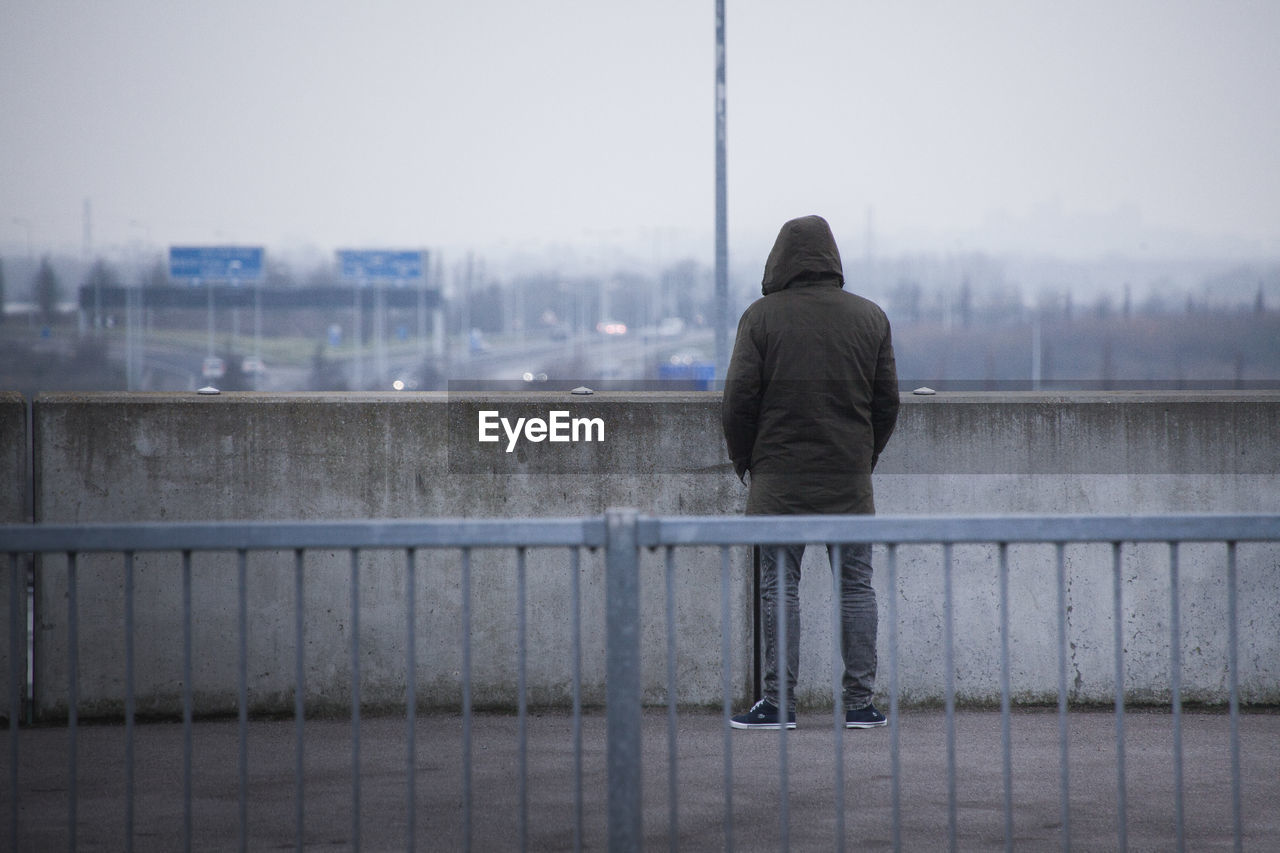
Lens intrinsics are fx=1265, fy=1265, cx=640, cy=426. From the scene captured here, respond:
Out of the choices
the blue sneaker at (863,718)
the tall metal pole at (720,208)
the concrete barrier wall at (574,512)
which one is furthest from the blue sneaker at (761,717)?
the tall metal pole at (720,208)

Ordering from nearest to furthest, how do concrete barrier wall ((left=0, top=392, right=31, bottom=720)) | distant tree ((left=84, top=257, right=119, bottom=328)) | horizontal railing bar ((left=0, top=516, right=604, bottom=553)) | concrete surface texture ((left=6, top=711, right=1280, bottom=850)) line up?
horizontal railing bar ((left=0, top=516, right=604, bottom=553)) < concrete surface texture ((left=6, top=711, right=1280, bottom=850)) < concrete barrier wall ((left=0, top=392, right=31, bottom=720)) < distant tree ((left=84, top=257, right=119, bottom=328))

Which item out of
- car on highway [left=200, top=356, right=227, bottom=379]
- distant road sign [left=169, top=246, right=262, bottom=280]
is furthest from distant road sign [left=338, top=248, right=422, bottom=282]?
car on highway [left=200, top=356, right=227, bottom=379]

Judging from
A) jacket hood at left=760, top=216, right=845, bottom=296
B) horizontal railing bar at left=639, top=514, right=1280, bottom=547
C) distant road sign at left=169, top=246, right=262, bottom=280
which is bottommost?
horizontal railing bar at left=639, top=514, right=1280, bottom=547

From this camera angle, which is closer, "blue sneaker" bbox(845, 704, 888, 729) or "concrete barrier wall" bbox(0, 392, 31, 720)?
"blue sneaker" bbox(845, 704, 888, 729)

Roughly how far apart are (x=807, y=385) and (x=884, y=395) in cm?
39

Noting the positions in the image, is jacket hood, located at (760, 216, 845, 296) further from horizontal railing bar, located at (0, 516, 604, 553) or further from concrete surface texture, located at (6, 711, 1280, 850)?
horizontal railing bar, located at (0, 516, 604, 553)

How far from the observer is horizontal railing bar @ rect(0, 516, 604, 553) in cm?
289

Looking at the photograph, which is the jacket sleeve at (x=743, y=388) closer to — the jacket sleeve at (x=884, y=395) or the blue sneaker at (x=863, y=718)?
the jacket sleeve at (x=884, y=395)

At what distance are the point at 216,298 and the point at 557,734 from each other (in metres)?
60.6

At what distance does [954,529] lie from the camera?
9.64 feet

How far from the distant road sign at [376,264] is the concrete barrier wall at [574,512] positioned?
53.1 metres

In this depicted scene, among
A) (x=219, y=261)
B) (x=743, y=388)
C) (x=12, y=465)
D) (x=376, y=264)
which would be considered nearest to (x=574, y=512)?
(x=743, y=388)

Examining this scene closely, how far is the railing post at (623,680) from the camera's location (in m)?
2.90

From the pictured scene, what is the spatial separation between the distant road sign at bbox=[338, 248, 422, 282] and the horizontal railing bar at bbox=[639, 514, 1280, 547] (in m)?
56.5
